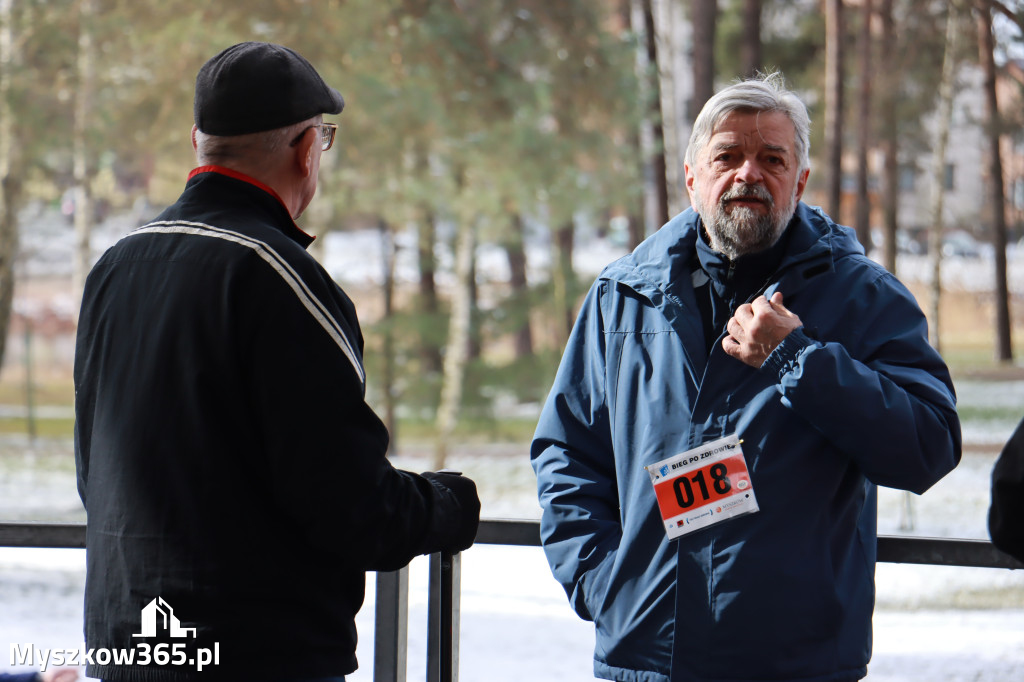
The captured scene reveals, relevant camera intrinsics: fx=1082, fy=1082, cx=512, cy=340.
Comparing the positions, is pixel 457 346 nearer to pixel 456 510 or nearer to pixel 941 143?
pixel 941 143

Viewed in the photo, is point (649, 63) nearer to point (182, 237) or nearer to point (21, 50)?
point (21, 50)

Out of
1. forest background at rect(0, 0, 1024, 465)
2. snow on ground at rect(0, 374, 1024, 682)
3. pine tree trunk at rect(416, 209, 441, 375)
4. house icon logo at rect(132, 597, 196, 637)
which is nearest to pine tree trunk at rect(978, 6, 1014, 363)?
forest background at rect(0, 0, 1024, 465)

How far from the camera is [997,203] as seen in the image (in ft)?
62.8

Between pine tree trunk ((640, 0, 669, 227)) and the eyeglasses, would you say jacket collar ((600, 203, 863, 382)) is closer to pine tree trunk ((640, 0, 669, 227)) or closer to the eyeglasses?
the eyeglasses

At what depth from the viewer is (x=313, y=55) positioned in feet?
45.3

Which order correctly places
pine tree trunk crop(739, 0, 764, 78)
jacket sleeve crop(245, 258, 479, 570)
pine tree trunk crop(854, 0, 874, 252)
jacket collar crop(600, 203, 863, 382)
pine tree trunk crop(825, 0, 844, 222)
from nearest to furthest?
jacket sleeve crop(245, 258, 479, 570), jacket collar crop(600, 203, 863, 382), pine tree trunk crop(739, 0, 764, 78), pine tree trunk crop(825, 0, 844, 222), pine tree trunk crop(854, 0, 874, 252)

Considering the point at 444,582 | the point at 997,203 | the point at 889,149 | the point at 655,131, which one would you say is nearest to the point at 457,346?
the point at 655,131

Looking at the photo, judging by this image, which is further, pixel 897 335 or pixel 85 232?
pixel 85 232

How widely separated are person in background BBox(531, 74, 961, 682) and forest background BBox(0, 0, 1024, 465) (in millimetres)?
9520

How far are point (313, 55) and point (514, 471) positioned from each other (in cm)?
621

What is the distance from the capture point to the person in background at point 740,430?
1.69 metres

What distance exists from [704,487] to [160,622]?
0.86 m

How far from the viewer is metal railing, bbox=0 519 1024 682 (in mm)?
1900

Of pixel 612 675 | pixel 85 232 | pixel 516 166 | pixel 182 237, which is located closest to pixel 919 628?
pixel 612 675
